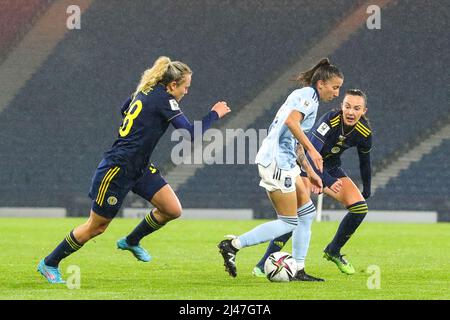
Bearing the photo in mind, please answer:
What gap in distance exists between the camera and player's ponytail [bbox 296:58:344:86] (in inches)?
320

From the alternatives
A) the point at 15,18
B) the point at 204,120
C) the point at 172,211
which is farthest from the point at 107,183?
the point at 15,18

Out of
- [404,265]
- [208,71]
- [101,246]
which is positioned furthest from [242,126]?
[404,265]

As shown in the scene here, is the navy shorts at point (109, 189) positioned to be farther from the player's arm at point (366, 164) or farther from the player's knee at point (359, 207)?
the player's arm at point (366, 164)

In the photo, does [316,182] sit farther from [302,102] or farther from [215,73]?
[215,73]

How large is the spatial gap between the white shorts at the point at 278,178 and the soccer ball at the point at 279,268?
60 cm

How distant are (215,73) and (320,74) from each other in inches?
697

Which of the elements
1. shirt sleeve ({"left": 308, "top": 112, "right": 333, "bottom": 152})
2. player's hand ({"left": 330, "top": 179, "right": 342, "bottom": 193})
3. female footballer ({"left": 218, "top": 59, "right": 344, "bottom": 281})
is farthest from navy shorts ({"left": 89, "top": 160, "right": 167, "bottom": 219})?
player's hand ({"left": 330, "top": 179, "right": 342, "bottom": 193})

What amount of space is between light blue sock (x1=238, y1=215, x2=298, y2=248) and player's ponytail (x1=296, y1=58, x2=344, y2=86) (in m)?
1.13

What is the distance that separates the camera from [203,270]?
9367 millimetres

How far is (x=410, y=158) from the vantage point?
24734 mm

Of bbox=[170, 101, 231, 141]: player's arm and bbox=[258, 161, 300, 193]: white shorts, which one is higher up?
bbox=[170, 101, 231, 141]: player's arm

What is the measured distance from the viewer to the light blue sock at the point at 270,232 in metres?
7.98

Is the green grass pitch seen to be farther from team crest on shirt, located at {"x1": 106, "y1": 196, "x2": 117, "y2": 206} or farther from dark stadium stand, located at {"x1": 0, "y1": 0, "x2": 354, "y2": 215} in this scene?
dark stadium stand, located at {"x1": 0, "y1": 0, "x2": 354, "y2": 215}
